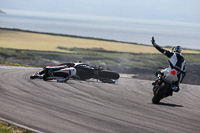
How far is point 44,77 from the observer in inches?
643

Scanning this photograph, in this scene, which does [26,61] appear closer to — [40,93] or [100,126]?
[40,93]

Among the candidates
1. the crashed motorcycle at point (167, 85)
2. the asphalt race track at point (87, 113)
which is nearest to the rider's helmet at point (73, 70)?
the asphalt race track at point (87, 113)

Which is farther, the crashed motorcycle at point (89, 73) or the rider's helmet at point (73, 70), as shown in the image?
the crashed motorcycle at point (89, 73)

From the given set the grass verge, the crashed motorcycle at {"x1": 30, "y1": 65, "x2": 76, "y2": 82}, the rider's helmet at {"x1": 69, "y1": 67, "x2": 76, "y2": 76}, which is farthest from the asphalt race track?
the rider's helmet at {"x1": 69, "y1": 67, "x2": 76, "y2": 76}

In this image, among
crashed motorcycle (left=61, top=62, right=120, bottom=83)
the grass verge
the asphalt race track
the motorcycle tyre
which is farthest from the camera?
crashed motorcycle (left=61, top=62, right=120, bottom=83)

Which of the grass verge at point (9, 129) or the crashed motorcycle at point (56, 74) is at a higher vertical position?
the crashed motorcycle at point (56, 74)

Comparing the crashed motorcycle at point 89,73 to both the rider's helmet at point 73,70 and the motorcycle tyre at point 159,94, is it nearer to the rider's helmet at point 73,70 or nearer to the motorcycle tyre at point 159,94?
the rider's helmet at point 73,70

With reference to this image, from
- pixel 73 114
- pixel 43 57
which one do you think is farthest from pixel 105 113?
pixel 43 57

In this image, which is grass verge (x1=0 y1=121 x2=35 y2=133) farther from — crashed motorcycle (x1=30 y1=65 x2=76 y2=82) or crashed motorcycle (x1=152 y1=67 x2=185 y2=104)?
crashed motorcycle (x1=30 y1=65 x2=76 y2=82)

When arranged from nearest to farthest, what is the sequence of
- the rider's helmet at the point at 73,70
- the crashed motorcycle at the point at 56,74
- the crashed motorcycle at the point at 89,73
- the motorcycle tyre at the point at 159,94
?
the motorcycle tyre at the point at 159,94, the crashed motorcycle at the point at 56,74, the rider's helmet at the point at 73,70, the crashed motorcycle at the point at 89,73

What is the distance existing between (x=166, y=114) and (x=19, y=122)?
14.6ft

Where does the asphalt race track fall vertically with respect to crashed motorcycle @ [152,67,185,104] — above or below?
below

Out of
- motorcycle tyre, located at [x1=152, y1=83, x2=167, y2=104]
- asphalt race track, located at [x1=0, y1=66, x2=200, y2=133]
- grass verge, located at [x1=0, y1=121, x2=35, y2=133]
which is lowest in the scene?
grass verge, located at [x1=0, y1=121, x2=35, y2=133]

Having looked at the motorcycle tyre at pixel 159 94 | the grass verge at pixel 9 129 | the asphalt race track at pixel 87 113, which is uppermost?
the motorcycle tyre at pixel 159 94
